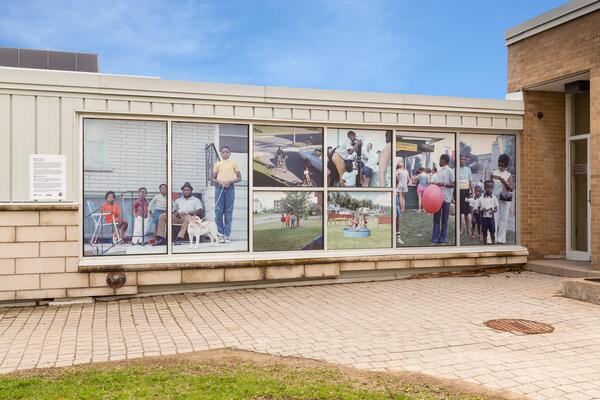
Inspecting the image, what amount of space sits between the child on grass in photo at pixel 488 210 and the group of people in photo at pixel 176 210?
16.0 ft

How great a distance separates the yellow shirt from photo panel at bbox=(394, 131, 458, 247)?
9.89 ft

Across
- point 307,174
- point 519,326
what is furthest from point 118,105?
point 519,326

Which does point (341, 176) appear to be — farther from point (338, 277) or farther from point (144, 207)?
point (144, 207)

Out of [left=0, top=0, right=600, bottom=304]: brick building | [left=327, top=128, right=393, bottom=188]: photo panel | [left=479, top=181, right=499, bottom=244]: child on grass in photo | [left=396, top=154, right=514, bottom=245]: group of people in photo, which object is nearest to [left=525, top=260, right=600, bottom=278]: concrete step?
[left=0, top=0, right=600, bottom=304]: brick building

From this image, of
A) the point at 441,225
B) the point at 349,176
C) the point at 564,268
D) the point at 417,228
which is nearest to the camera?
the point at 349,176

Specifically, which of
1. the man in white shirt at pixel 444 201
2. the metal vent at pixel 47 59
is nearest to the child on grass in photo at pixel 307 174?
the man in white shirt at pixel 444 201

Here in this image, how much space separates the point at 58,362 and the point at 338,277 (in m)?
5.40

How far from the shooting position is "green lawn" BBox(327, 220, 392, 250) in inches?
384

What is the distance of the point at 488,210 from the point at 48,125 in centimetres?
798

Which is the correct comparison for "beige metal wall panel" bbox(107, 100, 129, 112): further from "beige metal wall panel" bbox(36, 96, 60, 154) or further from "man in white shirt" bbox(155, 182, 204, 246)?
"man in white shirt" bbox(155, 182, 204, 246)

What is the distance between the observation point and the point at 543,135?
11211mm

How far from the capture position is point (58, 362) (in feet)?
17.4

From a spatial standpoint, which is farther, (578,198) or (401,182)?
(578,198)

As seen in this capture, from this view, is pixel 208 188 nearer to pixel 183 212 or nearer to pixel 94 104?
pixel 183 212
